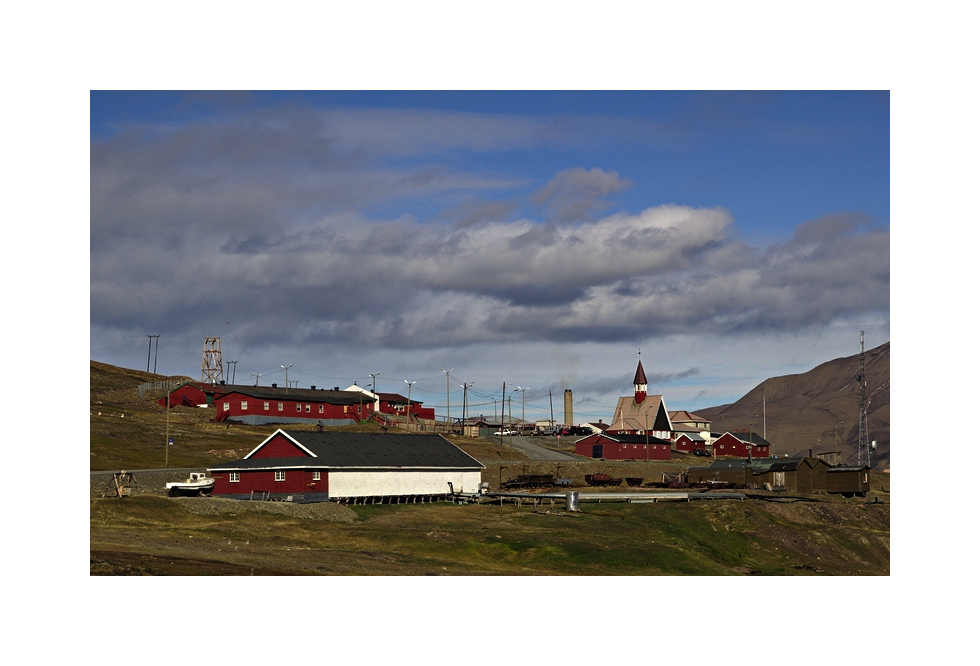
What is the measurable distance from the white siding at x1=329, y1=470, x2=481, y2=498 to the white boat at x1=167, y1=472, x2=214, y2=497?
8.88 metres

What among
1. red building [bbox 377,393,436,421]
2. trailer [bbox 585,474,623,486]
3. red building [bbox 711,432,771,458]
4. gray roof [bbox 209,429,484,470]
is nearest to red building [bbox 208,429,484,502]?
gray roof [bbox 209,429,484,470]

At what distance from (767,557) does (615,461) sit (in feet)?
232

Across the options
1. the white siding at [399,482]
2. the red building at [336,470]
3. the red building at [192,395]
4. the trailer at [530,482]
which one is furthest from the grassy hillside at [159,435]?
the white siding at [399,482]

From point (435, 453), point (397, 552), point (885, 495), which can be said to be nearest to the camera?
point (397, 552)

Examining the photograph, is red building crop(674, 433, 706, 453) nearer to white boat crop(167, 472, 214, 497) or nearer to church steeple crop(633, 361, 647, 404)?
church steeple crop(633, 361, 647, 404)

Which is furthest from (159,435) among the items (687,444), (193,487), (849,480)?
(687,444)

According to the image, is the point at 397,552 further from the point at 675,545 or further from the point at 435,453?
the point at 435,453

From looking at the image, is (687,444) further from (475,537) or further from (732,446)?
(475,537)

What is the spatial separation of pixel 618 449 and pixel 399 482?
70105 millimetres

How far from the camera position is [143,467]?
8875cm

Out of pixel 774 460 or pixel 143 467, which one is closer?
pixel 143 467

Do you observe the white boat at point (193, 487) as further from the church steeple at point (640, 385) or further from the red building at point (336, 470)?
the church steeple at point (640, 385)

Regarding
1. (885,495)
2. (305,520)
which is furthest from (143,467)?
(885,495)

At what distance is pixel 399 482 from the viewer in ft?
253
